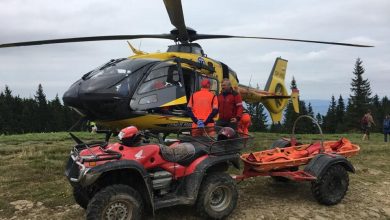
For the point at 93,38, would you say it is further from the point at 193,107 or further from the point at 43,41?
the point at 193,107

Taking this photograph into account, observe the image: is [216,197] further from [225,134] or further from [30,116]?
[30,116]

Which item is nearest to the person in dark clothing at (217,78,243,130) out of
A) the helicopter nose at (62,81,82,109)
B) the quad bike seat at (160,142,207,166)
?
the quad bike seat at (160,142,207,166)

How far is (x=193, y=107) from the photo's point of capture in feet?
23.4

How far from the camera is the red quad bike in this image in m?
4.35

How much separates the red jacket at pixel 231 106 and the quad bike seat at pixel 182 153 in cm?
217

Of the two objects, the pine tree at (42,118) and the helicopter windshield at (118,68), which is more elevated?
the helicopter windshield at (118,68)

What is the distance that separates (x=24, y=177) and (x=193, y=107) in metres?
3.38

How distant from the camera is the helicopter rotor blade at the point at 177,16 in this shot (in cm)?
860

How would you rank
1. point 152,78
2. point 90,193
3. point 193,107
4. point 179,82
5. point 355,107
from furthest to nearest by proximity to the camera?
point 355,107 < point 179,82 < point 152,78 < point 193,107 < point 90,193

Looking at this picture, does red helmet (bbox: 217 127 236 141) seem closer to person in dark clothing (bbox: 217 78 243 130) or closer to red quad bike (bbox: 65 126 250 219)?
red quad bike (bbox: 65 126 250 219)

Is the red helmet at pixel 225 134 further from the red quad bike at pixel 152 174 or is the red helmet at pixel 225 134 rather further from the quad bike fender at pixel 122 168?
the quad bike fender at pixel 122 168

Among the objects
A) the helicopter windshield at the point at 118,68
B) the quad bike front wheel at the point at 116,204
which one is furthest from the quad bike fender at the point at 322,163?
the helicopter windshield at the point at 118,68

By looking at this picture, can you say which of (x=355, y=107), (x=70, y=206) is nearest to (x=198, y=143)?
(x=70, y=206)

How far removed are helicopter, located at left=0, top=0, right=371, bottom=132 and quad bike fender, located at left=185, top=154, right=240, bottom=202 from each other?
2.16 meters
